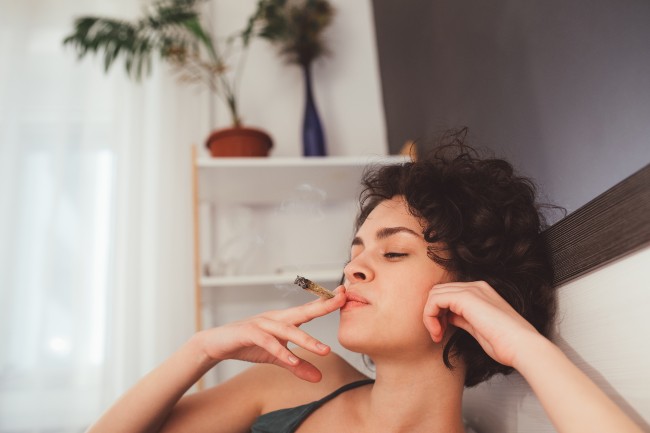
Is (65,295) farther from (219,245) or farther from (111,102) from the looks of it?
(111,102)

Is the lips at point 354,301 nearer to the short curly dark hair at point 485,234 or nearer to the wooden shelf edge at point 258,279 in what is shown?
the short curly dark hair at point 485,234

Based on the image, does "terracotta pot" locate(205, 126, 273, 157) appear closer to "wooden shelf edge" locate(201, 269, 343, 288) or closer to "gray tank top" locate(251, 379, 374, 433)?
"wooden shelf edge" locate(201, 269, 343, 288)

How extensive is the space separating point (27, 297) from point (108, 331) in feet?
1.14

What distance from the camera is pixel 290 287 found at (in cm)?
202

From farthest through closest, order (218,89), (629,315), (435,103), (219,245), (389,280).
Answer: (218,89), (219,245), (435,103), (389,280), (629,315)

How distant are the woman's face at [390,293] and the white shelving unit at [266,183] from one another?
815 millimetres

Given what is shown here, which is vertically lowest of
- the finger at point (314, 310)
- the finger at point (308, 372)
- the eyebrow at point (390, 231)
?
the finger at point (308, 372)

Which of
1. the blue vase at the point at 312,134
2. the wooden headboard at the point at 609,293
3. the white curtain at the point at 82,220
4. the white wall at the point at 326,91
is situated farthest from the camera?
the white wall at the point at 326,91

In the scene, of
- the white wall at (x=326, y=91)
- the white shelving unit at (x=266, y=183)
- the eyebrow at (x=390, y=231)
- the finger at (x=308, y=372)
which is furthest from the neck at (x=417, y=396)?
the white wall at (x=326, y=91)

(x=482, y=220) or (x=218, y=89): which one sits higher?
(x=218, y=89)

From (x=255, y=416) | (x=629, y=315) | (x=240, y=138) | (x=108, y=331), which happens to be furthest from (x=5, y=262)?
(x=629, y=315)

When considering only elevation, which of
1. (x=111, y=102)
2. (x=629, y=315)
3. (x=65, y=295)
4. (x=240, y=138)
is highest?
(x=111, y=102)

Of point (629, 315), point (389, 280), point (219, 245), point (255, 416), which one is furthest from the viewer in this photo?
point (219, 245)

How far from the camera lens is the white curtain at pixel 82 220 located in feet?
6.86
